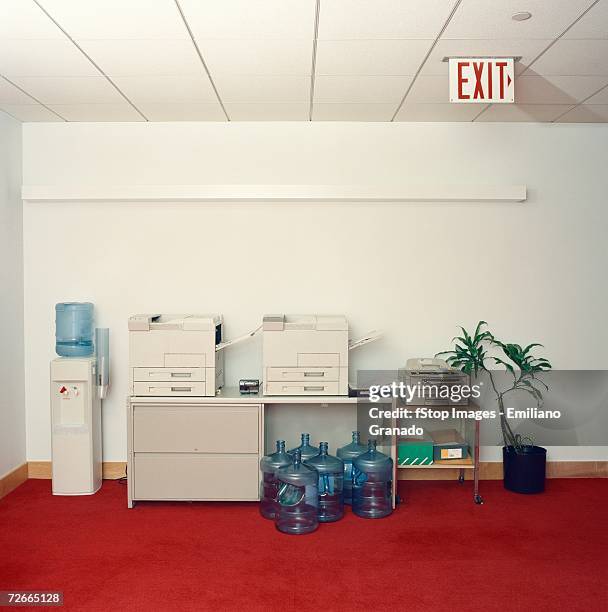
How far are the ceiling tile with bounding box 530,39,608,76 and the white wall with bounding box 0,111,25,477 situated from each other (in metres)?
3.53

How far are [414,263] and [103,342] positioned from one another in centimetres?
235

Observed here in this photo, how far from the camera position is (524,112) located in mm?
4590

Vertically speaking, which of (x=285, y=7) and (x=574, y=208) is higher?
(x=285, y=7)

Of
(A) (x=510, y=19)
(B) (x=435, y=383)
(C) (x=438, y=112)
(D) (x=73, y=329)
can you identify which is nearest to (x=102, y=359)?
(D) (x=73, y=329)

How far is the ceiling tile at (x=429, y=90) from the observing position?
154 inches

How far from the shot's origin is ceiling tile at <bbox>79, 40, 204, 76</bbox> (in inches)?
133

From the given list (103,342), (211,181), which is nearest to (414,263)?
(211,181)

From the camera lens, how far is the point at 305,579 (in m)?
3.28

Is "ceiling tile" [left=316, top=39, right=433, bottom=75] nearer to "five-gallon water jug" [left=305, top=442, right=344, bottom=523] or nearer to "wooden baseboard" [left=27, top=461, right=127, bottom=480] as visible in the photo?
"five-gallon water jug" [left=305, top=442, right=344, bottom=523]

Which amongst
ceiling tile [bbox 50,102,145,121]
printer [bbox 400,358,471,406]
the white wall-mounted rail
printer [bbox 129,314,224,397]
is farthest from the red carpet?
ceiling tile [bbox 50,102,145,121]

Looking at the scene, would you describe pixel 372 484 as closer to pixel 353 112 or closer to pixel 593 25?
pixel 353 112

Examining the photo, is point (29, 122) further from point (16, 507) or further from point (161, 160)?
point (16, 507)

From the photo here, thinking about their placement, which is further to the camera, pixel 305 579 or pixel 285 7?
pixel 305 579

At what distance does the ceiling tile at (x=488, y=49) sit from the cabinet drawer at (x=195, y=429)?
2414 mm
